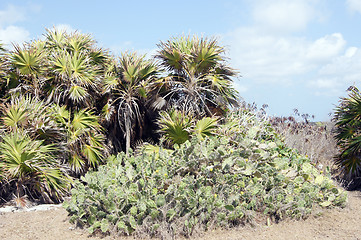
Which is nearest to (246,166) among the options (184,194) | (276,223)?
(276,223)

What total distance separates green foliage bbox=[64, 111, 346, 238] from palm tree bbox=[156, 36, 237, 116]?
2562 mm

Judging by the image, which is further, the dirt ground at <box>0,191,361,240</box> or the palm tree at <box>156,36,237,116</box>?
the palm tree at <box>156,36,237,116</box>

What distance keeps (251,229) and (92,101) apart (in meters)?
5.86

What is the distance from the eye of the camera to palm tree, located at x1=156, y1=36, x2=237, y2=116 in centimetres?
951

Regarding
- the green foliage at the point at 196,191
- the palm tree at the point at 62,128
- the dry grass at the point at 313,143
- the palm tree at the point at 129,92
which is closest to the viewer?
the green foliage at the point at 196,191

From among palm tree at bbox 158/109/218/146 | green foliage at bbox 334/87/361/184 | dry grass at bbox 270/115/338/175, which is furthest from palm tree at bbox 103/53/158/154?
green foliage at bbox 334/87/361/184

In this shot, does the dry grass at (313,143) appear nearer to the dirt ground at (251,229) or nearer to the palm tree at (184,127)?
the palm tree at (184,127)

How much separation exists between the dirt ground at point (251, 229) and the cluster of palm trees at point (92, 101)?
60.9 inches

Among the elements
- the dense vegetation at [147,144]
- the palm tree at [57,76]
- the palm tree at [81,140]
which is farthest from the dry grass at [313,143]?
the palm tree at [57,76]

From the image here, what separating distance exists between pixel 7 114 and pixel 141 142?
11.4 feet

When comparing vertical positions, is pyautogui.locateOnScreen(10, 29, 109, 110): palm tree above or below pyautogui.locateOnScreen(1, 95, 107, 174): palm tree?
above

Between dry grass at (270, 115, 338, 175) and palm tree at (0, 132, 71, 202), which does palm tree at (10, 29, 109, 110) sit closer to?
palm tree at (0, 132, 71, 202)

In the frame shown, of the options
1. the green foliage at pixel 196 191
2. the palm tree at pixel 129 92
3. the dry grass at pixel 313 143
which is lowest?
the green foliage at pixel 196 191

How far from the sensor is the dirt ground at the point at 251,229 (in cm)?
571
